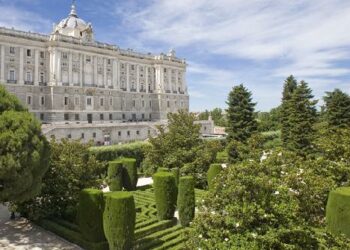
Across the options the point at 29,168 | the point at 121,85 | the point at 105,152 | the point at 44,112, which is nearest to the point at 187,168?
the point at 105,152

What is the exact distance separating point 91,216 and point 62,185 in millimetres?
3400

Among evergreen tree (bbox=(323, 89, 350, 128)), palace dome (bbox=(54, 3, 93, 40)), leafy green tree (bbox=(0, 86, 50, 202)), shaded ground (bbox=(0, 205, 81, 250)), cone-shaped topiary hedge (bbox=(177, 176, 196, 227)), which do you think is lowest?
shaded ground (bbox=(0, 205, 81, 250))

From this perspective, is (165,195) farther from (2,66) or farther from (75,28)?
(75,28)

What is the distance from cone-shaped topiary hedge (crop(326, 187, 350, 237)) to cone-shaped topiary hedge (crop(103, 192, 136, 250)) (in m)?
6.60

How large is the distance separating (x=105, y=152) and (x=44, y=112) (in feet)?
103

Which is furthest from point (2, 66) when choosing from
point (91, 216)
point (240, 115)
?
point (91, 216)

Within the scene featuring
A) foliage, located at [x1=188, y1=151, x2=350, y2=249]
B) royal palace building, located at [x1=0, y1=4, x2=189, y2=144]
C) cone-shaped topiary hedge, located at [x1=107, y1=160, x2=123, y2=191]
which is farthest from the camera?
royal palace building, located at [x1=0, y1=4, x2=189, y2=144]

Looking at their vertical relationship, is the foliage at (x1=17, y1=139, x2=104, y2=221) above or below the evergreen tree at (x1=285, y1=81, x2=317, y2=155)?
below

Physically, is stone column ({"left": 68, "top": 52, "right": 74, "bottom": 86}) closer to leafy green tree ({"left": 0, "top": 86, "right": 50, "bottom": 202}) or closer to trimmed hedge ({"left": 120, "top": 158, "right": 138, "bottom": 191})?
trimmed hedge ({"left": 120, "top": 158, "right": 138, "bottom": 191})

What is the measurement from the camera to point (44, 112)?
5709 cm

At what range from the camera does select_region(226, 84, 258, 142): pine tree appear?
3294 cm

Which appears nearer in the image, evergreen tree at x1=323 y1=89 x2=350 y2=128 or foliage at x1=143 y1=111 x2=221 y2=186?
foliage at x1=143 y1=111 x2=221 y2=186

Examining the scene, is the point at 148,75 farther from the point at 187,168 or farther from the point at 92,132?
the point at 187,168

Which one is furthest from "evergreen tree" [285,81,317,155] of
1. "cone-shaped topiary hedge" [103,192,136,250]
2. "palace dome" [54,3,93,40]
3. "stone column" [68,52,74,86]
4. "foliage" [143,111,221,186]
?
"palace dome" [54,3,93,40]
